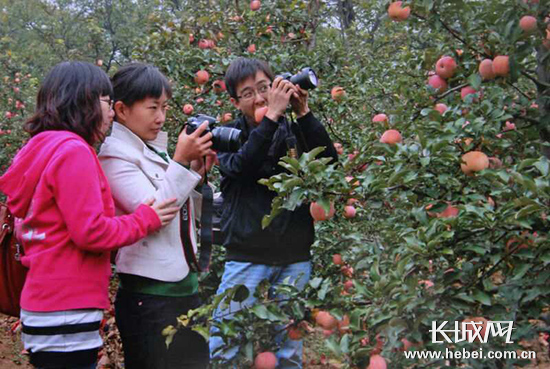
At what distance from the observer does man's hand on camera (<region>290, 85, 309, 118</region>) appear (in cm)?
193

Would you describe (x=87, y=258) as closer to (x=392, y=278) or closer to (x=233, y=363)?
(x=233, y=363)

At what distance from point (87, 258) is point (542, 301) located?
41.6 inches

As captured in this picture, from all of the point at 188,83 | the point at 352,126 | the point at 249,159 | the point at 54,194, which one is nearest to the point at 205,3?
the point at 188,83

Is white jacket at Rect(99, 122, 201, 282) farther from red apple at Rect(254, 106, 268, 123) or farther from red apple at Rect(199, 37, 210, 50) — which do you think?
red apple at Rect(199, 37, 210, 50)

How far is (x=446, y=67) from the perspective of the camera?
5.96ft

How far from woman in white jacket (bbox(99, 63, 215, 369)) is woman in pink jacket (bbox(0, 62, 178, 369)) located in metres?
0.13

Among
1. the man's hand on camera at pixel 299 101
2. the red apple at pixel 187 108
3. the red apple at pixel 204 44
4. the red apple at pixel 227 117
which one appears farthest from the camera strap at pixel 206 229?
the red apple at pixel 204 44

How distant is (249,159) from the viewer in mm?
1903

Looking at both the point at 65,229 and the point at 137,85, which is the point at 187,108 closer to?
the point at 137,85

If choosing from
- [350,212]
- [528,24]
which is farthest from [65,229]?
[528,24]

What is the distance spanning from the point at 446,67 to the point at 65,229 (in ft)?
3.86

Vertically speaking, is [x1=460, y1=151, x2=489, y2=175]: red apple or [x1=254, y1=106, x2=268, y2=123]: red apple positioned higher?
[x1=254, y1=106, x2=268, y2=123]: red apple

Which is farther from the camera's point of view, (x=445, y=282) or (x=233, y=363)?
(x=233, y=363)

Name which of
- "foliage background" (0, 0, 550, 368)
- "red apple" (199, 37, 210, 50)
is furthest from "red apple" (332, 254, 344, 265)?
"red apple" (199, 37, 210, 50)
